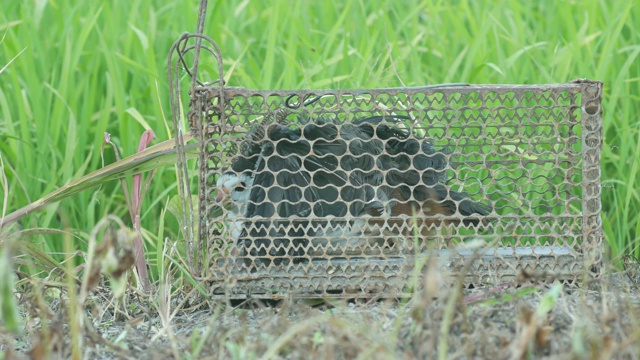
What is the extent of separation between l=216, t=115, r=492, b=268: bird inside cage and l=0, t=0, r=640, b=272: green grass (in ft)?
1.72

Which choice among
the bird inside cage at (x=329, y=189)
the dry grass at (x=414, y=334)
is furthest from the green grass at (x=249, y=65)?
the dry grass at (x=414, y=334)

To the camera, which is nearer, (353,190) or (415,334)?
(415,334)

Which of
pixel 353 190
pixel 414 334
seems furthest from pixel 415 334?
pixel 353 190

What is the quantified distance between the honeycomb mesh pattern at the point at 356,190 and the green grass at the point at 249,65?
544 mm

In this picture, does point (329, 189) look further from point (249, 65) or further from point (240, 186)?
point (249, 65)

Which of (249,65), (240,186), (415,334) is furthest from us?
(249,65)

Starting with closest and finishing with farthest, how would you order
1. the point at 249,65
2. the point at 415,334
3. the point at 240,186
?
the point at 415,334, the point at 240,186, the point at 249,65

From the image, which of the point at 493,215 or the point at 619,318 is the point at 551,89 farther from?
the point at 619,318

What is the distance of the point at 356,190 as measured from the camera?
1796mm

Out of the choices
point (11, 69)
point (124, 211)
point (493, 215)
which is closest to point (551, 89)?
point (493, 215)

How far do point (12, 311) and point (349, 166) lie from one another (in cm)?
86

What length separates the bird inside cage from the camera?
5.64 feet

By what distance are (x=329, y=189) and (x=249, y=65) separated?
1.11 metres

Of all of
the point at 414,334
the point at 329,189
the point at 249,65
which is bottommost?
the point at 414,334
